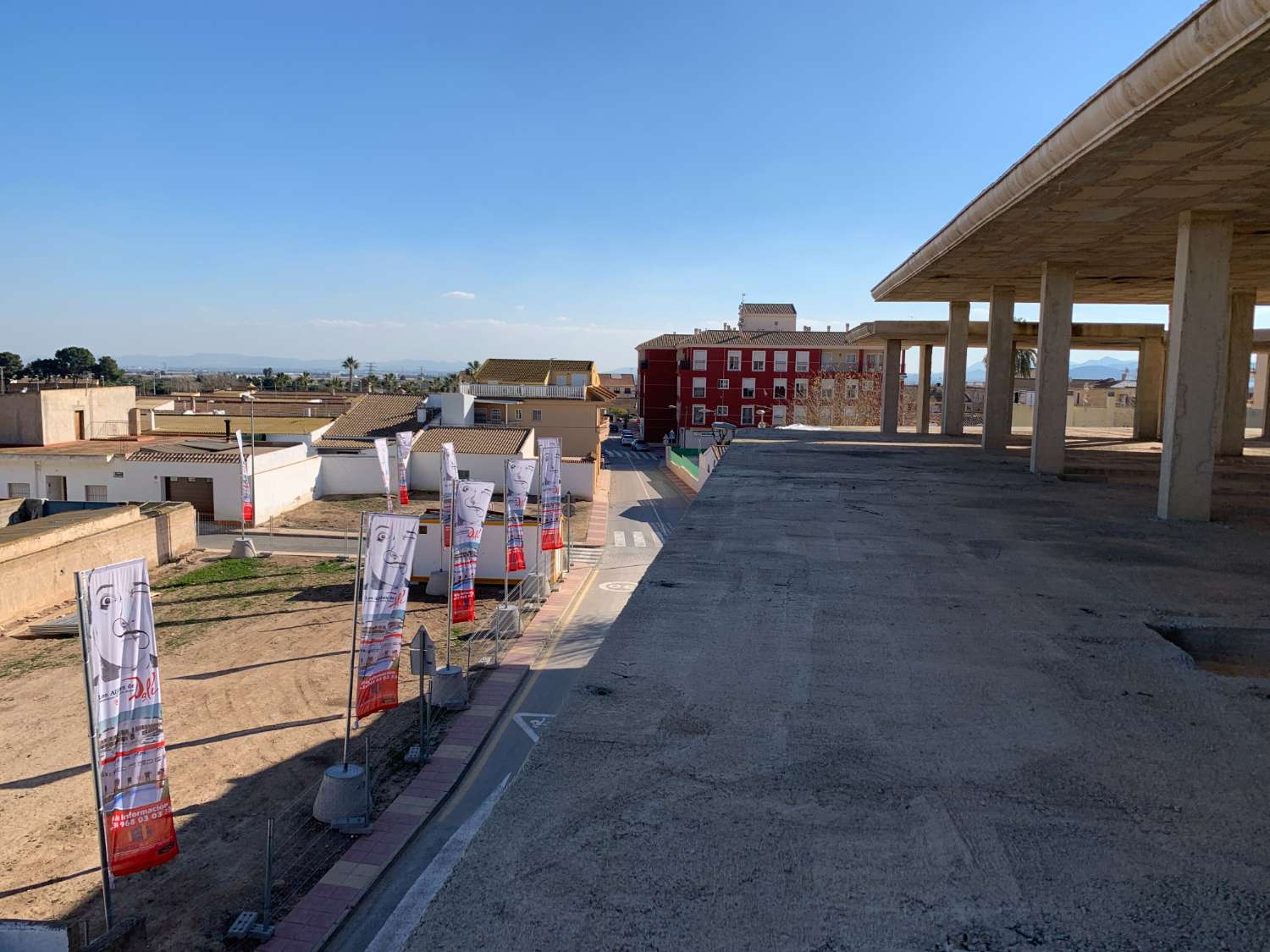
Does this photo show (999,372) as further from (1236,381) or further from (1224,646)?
(1224,646)

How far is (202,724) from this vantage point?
15.6 metres

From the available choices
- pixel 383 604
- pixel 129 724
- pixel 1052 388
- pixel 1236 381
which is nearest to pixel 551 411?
pixel 1236 381

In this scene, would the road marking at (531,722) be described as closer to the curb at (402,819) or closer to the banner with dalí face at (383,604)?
the curb at (402,819)

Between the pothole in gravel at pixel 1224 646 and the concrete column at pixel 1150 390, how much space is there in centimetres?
1937

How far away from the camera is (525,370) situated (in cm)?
6988

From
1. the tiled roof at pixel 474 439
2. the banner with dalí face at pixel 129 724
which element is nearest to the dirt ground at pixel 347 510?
the tiled roof at pixel 474 439

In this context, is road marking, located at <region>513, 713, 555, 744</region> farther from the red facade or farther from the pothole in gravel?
the red facade

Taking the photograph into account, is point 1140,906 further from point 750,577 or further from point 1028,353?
point 1028,353

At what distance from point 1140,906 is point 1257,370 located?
1746 inches

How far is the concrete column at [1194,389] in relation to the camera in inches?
387

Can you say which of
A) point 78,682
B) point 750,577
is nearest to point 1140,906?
point 750,577

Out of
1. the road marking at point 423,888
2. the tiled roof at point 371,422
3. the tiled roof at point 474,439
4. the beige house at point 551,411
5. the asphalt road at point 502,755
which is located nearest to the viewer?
the road marking at point 423,888

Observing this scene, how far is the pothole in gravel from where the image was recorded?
219 inches

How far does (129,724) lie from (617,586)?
19.5 metres
